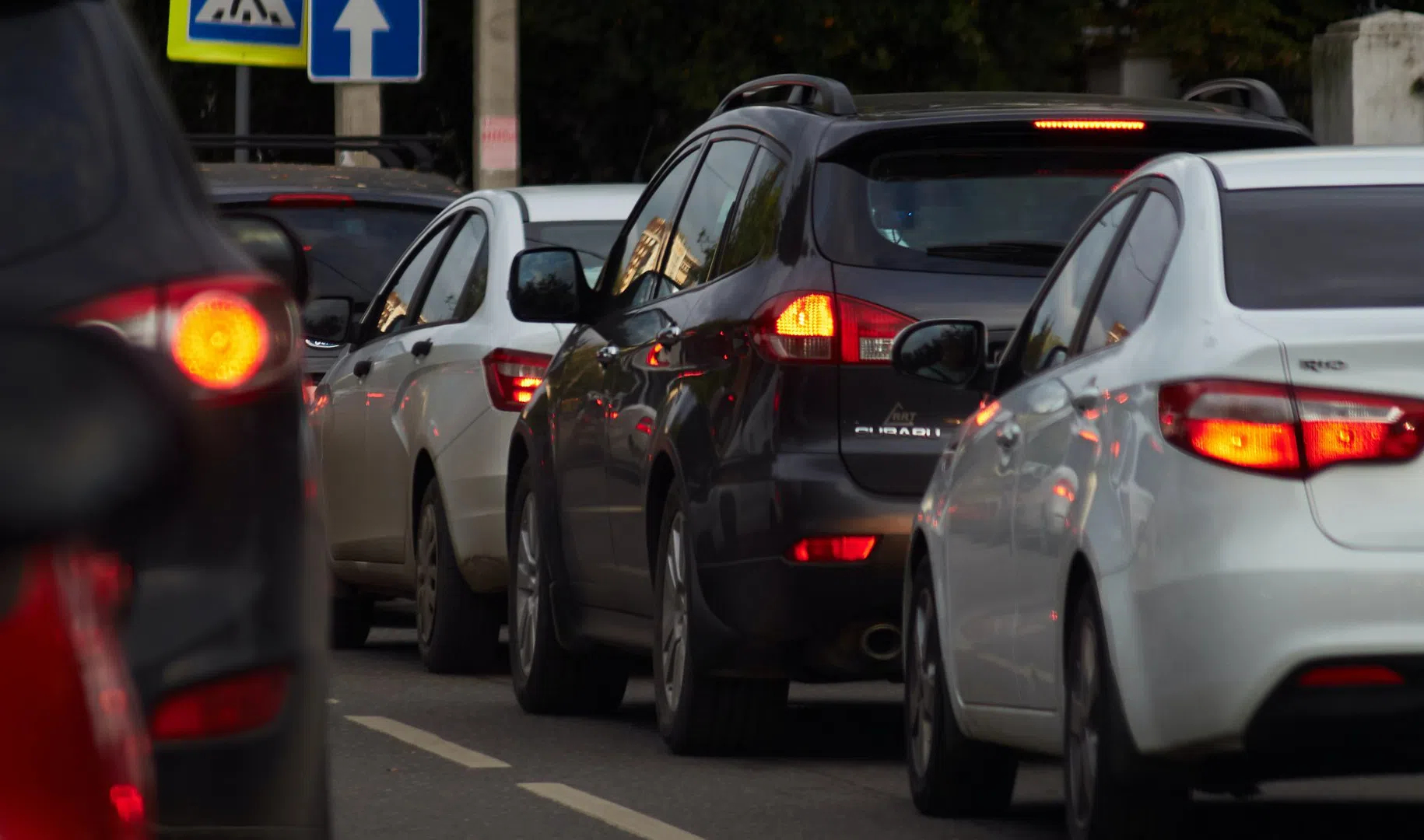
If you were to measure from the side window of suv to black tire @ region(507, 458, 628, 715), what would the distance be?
2068 mm

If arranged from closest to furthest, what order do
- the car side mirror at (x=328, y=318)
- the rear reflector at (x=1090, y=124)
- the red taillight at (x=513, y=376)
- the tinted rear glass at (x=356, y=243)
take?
the rear reflector at (x=1090, y=124) < the red taillight at (x=513, y=376) < the car side mirror at (x=328, y=318) < the tinted rear glass at (x=356, y=243)

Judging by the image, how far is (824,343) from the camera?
845 centimetres

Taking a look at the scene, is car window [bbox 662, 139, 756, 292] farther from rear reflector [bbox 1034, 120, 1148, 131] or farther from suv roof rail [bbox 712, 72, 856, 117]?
rear reflector [bbox 1034, 120, 1148, 131]

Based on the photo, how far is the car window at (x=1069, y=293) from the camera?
7277 millimetres

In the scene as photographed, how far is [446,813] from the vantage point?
314 inches

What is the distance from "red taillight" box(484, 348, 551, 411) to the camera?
11.5 m

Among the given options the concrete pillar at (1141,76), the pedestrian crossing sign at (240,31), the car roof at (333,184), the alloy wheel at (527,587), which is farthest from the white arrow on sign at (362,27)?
the alloy wheel at (527,587)

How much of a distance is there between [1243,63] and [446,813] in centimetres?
1959

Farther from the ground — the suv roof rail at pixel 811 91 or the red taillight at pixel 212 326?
the suv roof rail at pixel 811 91

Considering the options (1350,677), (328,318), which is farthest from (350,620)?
(1350,677)

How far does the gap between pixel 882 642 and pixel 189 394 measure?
480 cm

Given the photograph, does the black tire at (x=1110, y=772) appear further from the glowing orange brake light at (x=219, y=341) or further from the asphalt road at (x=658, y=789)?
the glowing orange brake light at (x=219, y=341)

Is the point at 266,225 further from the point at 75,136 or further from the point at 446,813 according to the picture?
the point at 446,813

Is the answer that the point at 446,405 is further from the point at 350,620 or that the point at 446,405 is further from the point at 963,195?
the point at 963,195
